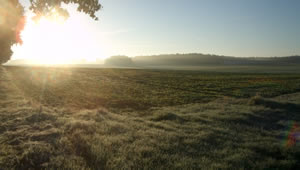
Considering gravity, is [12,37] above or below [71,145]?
above

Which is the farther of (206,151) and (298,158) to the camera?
(206,151)

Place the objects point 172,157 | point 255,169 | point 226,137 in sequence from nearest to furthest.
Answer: point 255,169 → point 172,157 → point 226,137

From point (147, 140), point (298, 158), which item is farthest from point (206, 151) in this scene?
point (298, 158)

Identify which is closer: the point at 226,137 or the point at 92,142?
the point at 92,142

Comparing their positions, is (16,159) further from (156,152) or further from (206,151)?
(206,151)

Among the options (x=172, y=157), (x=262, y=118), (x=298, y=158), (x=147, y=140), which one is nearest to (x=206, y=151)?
(x=172, y=157)

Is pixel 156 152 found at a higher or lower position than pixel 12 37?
lower

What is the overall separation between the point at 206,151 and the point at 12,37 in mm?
16322

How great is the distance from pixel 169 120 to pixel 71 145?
5.53m

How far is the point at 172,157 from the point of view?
5324 millimetres

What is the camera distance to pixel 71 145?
5957mm

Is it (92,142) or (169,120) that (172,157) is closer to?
(92,142)

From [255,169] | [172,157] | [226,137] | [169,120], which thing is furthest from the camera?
[169,120]

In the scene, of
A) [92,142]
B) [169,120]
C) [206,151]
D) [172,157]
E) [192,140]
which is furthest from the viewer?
[169,120]
